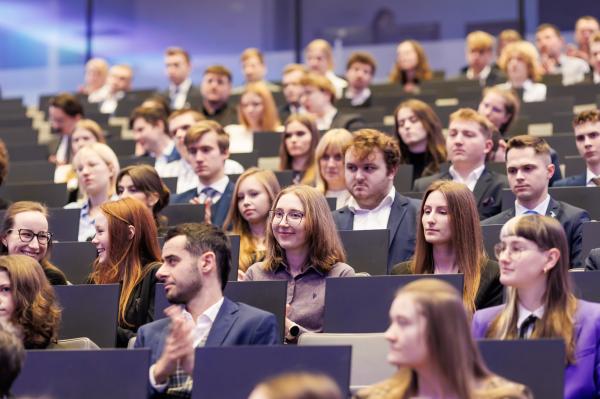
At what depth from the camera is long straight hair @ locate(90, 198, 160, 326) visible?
5152 millimetres

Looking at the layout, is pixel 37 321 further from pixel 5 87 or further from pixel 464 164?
pixel 5 87

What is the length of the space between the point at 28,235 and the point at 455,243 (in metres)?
1.87

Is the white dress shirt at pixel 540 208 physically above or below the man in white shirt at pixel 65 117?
below

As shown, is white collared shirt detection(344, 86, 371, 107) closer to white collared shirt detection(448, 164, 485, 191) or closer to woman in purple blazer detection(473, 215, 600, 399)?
white collared shirt detection(448, 164, 485, 191)

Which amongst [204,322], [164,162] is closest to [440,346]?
[204,322]

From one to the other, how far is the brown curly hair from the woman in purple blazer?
5.14 ft

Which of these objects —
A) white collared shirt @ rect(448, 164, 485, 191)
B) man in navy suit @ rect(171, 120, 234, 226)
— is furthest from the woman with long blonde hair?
man in navy suit @ rect(171, 120, 234, 226)

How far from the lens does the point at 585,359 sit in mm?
3729

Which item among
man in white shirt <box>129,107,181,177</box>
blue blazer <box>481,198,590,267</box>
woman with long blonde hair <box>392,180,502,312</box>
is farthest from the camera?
man in white shirt <box>129,107,181,177</box>

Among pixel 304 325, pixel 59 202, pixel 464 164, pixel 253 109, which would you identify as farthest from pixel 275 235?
pixel 253 109

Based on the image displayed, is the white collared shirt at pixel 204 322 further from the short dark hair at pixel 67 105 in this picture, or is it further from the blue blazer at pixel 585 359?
the short dark hair at pixel 67 105

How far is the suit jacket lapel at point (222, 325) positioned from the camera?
4.21m

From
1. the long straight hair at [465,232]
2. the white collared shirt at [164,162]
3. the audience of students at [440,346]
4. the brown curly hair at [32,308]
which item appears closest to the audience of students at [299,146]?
the white collared shirt at [164,162]

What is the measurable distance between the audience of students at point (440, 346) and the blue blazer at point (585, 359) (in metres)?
0.71
